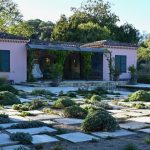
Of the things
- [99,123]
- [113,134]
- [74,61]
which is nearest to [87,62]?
[74,61]

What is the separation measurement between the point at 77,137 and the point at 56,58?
17.0 meters

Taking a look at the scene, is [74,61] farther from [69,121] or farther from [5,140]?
[5,140]

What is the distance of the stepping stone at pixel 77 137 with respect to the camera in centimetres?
606

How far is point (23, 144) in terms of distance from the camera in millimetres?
5738

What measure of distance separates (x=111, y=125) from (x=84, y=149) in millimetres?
1579

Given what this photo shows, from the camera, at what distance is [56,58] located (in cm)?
2308

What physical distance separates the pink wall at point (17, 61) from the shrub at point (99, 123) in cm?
1469

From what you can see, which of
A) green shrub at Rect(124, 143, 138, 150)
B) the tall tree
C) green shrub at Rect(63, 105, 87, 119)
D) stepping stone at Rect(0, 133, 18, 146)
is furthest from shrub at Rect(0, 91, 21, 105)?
the tall tree

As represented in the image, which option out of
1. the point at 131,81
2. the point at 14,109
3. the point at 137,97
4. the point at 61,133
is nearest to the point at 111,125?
the point at 61,133

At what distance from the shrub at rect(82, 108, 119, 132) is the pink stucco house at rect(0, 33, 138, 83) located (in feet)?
48.0

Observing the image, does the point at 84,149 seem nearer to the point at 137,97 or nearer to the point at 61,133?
the point at 61,133

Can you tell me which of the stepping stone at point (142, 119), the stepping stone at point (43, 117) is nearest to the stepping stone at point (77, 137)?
the stepping stone at point (43, 117)

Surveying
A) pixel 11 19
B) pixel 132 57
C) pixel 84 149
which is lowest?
pixel 84 149

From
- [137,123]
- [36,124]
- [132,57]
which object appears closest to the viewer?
[36,124]
